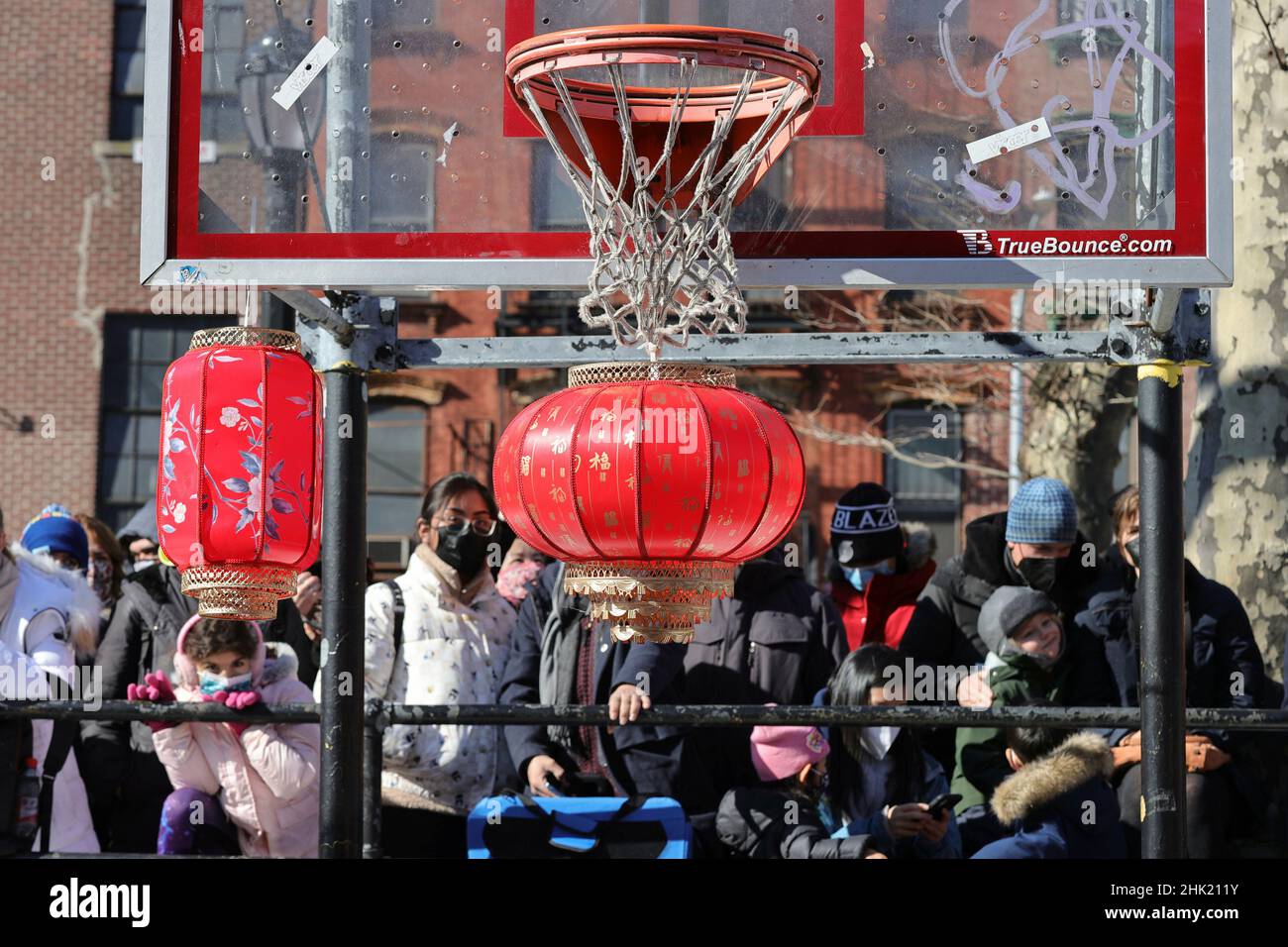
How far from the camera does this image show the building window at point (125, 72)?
19.0 m

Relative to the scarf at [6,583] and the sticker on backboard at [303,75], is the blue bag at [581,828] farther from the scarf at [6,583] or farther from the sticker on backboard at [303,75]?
the sticker on backboard at [303,75]

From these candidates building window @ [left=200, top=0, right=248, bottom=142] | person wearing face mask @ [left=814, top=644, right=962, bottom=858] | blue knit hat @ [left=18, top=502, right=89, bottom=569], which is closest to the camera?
building window @ [left=200, top=0, right=248, bottom=142]

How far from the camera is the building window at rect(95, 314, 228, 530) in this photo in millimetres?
18781

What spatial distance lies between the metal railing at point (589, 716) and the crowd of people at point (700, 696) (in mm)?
121

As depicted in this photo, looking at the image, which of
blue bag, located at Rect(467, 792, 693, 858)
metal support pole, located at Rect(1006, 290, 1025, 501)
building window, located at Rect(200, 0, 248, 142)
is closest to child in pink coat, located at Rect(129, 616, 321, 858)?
blue bag, located at Rect(467, 792, 693, 858)

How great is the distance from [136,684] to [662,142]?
121 inches

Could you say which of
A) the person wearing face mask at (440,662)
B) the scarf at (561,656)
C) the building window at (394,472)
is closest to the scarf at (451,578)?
the person wearing face mask at (440,662)

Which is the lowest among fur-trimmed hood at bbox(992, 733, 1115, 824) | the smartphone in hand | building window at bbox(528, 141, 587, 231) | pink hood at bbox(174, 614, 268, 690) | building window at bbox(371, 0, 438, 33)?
the smartphone in hand

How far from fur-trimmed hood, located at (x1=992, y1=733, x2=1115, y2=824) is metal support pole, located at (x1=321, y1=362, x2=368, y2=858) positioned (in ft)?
6.95

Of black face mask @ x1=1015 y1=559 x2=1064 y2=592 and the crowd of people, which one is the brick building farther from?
the crowd of people

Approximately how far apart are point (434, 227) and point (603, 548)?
52.5 inches

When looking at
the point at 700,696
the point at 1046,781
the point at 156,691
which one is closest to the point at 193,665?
the point at 156,691
